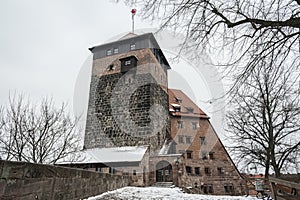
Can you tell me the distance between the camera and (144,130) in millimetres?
17375

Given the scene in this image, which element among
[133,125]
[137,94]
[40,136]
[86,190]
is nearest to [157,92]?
[137,94]

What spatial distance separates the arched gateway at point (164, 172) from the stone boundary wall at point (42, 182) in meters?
11.4

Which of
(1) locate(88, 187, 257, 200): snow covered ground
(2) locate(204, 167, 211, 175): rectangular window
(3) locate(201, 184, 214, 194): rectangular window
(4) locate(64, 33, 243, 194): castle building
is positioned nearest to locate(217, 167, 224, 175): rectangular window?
(4) locate(64, 33, 243, 194): castle building

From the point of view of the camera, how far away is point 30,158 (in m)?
12.3

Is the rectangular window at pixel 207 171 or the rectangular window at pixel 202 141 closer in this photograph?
the rectangular window at pixel 207 171

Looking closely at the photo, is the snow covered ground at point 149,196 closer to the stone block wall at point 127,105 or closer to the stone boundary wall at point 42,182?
the stone boundary wall at point 42,182

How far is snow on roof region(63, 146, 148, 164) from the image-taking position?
14984 mm

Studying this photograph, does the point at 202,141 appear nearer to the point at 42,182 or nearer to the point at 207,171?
the point at 207,171

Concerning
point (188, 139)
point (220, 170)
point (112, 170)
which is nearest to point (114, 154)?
point (112, 170)

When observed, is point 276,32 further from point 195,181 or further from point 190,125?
point 190,125

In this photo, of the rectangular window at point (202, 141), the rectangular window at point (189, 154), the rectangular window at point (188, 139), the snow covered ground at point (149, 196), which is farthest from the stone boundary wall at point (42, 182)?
the rectangular window at point (202, 141)

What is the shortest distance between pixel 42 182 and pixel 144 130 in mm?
14083

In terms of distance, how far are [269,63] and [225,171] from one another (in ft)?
69.3

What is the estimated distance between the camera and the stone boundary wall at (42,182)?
8.86 ft
